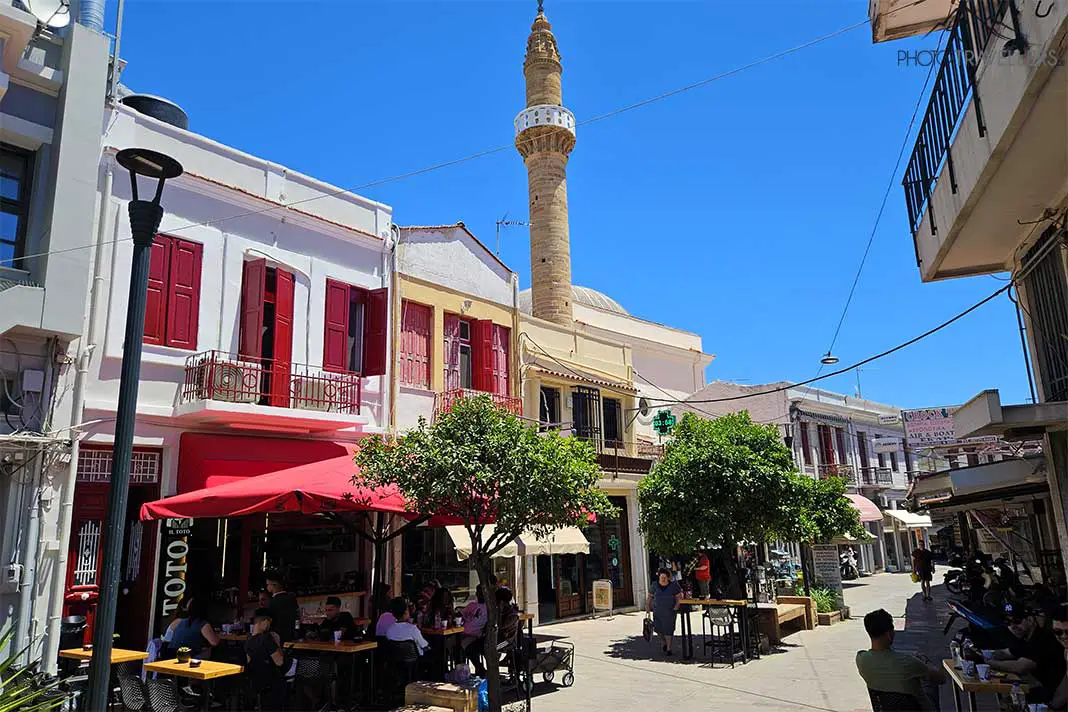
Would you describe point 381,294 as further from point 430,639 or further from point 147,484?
point 430,639

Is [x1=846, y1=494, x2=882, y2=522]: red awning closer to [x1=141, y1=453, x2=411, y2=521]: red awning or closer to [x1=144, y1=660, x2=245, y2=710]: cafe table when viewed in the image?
[x1=141, y1=453, x2=411, y2=521]: red awning

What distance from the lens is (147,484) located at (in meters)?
11.9

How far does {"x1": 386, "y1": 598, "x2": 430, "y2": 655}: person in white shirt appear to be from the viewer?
32.7 feet

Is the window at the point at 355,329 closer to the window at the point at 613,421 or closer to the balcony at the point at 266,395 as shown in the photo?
the balcony at the point at 266,395

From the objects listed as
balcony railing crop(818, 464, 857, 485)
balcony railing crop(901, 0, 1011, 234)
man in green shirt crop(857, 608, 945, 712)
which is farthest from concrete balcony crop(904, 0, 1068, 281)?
balcony railing crop(818, 464, 857, 485)

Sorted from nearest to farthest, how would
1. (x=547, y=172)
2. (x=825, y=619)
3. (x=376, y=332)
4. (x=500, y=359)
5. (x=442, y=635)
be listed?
(x=442, y=635) → (x=376, y=332) → (x=825, y=619) → (x=500, y=359) → (x=547, y=172)

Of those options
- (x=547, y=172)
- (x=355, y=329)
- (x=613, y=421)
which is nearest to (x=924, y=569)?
(x=613, y=421)

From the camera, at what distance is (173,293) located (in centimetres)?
1252

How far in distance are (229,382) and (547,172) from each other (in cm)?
1974

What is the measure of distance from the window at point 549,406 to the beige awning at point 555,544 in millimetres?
4784

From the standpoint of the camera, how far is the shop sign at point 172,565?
1166cm

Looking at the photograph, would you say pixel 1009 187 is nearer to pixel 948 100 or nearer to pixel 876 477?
pixel 948 100

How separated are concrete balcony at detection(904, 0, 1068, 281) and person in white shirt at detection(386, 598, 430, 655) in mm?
7716

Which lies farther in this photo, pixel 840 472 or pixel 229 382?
pixel 840 472
